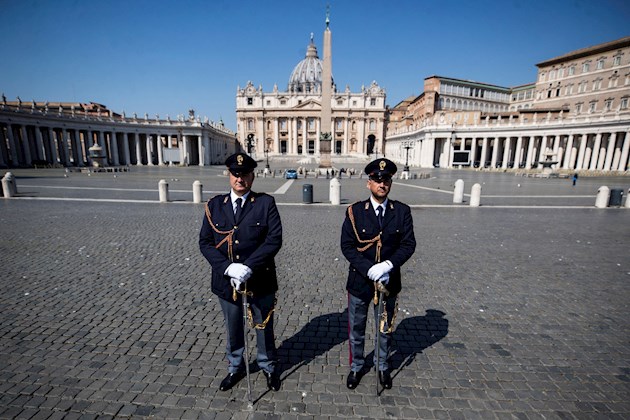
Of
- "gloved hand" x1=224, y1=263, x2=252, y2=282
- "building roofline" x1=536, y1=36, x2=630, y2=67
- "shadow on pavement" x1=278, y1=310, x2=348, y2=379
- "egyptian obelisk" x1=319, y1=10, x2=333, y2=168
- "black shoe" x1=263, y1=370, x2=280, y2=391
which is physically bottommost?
"shadow on pavement" x1=278, y1=310, x2=348, y2=379

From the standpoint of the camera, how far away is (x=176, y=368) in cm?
348

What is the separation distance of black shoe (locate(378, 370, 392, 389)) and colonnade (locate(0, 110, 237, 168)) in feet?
177

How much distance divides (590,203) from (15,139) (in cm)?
6072

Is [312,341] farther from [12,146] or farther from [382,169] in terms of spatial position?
[12,146]

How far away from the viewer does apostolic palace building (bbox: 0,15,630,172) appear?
44.0 metres

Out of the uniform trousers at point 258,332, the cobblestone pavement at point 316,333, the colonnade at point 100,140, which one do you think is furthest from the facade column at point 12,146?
the uniform trousers at point 258,332

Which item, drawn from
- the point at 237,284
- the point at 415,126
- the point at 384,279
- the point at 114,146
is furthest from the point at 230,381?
the point at 415,126

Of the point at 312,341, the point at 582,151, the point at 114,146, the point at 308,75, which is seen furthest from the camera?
the point at 308,75

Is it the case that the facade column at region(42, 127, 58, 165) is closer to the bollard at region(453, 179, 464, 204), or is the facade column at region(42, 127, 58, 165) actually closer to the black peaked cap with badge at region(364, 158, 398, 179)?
the bollard at region(453, 179, 464, 204)

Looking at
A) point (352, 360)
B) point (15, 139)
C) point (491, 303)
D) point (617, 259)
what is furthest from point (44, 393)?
point (15, 139)

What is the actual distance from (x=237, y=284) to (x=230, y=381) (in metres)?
1.13

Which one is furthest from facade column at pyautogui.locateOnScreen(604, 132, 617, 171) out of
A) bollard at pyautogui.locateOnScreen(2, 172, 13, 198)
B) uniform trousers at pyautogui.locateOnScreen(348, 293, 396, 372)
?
bollard at pyautogui.locateOnScreen(2, 172, 13, 198)

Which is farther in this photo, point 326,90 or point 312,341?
point 326,90

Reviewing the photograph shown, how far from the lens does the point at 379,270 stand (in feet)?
9.45
